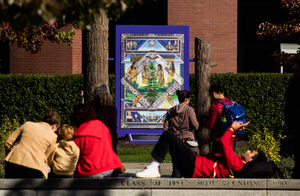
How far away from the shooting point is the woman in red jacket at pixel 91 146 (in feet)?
22.0

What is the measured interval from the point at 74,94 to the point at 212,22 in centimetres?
569

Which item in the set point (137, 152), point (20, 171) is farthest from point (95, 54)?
point (137, 152)

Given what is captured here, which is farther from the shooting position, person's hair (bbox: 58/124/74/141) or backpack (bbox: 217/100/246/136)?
backpack (bbox: 217/100/246/136)

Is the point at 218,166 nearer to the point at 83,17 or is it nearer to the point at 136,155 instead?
the point at 83,17

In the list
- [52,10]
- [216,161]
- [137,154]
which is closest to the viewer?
[52,10]

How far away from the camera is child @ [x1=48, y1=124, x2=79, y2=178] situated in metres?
6.77

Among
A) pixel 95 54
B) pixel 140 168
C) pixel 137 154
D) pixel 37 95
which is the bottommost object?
pixel 137 154

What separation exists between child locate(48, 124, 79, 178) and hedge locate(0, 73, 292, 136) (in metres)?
8.90

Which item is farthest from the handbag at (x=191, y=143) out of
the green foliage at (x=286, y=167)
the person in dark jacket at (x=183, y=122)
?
the green foliage at (x=286, y=167)

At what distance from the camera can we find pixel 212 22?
18.7 m

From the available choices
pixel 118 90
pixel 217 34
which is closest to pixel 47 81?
pixel 118 90

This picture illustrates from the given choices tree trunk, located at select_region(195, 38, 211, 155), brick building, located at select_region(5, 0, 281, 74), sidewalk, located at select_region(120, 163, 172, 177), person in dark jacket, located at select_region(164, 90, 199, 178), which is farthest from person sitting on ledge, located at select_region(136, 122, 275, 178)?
brick building, located at select_region(5, 0, 281, 74)

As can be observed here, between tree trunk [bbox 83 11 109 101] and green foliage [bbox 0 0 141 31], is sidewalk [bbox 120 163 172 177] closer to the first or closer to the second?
tree trunk [bbox 83 11 109 101]

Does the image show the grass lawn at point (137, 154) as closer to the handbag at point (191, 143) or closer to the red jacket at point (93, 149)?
the handbag at point (191, 143)
